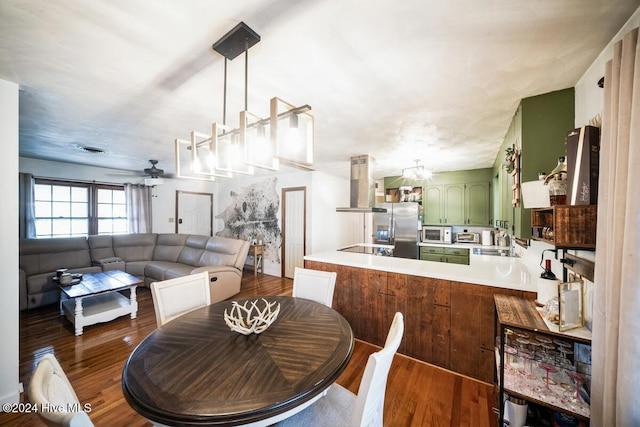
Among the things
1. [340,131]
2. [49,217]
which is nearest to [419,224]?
[340,131]

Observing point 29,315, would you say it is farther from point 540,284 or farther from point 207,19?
point 540,284

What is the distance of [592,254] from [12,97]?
3.83 meters

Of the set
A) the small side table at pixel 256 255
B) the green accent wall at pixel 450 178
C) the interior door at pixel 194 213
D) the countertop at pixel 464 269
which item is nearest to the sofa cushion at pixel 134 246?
the interior door at pixel 194 213

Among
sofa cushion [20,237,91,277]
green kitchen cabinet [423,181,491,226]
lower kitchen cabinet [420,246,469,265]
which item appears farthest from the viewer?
green kitchen cabinet [423,181,491,226]

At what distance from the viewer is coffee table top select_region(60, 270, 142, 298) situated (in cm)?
283

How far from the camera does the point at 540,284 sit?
147cm

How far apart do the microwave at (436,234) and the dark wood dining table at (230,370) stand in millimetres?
4137

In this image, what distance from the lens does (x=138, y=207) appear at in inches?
211

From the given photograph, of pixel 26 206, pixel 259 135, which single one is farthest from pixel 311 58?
pixel 26 206

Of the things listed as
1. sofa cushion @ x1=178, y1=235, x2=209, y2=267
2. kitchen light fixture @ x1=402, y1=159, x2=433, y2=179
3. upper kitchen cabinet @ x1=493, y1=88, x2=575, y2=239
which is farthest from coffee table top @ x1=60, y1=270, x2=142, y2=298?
upper kitchen cabinet @ x1=493, y1=88, x2=575, y2=239

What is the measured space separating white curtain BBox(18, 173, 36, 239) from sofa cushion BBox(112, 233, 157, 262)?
112cm

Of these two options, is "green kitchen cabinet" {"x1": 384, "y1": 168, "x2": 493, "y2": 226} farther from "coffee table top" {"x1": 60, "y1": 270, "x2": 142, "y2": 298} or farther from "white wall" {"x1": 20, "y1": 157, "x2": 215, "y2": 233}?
"white wall" {"x1": 20, "y1": 157, "x2": 215, "y2": 233}

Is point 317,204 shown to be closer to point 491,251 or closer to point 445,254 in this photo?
point 445,254

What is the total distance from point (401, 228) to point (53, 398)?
4746mm
